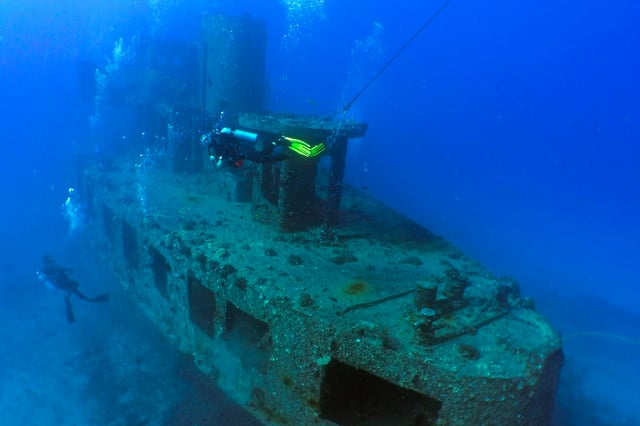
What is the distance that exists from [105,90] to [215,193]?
8.30 meters

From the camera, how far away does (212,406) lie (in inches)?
260

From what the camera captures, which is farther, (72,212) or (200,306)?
(72,212)

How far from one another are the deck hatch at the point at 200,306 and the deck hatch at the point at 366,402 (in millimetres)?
2144

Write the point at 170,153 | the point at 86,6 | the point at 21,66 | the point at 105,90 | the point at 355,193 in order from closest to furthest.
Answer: the point at 355,193
the point at 170,153
the point at 105,90
the point at 86,6
the point at 21,66

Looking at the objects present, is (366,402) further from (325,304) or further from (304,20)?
(304,20)

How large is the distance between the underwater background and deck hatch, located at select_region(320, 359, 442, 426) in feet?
8.19

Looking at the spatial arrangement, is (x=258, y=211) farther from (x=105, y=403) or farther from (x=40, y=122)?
(x=40, y=122)

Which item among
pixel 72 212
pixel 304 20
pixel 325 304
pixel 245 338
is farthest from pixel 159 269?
pixel 304 20

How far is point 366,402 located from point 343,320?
1.30m

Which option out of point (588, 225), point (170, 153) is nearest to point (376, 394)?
point (170, 153)

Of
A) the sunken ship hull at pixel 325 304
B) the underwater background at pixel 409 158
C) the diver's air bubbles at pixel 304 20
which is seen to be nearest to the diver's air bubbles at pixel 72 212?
the underwater background at pixel 409 158

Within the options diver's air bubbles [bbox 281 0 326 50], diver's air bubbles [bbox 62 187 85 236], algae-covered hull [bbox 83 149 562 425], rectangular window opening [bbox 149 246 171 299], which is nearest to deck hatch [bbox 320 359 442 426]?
algae-covered hull [bbox 83 149 562 425]

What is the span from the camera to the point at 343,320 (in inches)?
163

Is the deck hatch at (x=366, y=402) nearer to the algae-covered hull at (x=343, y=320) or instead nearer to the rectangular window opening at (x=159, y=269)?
the algae-covered hull at (x=343, y=320)
